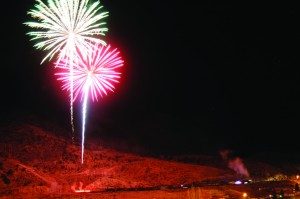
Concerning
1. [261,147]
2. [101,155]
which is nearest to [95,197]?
[101,155]

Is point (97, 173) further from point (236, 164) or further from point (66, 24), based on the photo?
point (236, 164)

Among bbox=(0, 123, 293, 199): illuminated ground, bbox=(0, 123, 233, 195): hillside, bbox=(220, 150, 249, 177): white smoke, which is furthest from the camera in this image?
bbox=(220, 150, 249, 177): white smoke

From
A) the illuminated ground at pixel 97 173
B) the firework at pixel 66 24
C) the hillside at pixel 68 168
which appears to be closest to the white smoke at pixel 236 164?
the illuminated ground at pixel 97 173

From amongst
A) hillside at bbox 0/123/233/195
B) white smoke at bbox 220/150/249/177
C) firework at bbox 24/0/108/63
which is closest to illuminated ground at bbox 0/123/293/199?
hillside at bbox 0/123/233/195

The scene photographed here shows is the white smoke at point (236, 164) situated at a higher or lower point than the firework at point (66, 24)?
lower

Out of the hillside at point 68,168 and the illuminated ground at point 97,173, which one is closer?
the illuminated ground at point 97,173

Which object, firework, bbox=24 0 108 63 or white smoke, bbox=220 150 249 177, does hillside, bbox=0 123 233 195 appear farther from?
firework, bbox=24 0 108 63

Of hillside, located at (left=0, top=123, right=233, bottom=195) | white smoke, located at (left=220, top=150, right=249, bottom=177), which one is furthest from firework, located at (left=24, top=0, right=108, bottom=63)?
white smoke, located at (left=220, top=150, right=249, bottom=177)

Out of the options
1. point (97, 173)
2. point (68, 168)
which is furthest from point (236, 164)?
point (68, 168)

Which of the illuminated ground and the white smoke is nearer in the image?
the illuminated ground

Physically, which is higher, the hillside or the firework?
the firework

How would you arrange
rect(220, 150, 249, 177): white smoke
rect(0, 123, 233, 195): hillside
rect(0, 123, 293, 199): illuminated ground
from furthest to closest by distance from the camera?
1. rect(220, 150, 249, 177): white smoke
2. rect(0, 123, 233, 195): hillside
3. rect(0, 123, 293, 199): illuminated ground

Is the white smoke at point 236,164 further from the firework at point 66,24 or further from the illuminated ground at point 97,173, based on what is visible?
the firework at point 66,24

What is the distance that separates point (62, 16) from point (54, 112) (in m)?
17.9
